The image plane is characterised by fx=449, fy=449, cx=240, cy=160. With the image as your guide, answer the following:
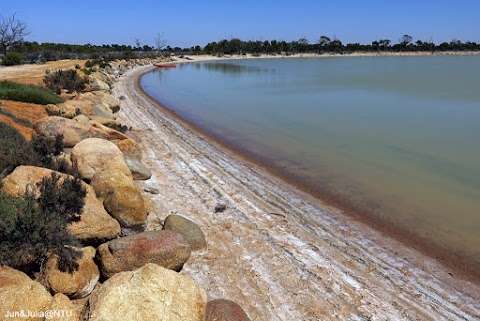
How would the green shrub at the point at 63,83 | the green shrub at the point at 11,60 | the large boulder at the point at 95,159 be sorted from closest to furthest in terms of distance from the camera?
the large boulder at the point at 95,159 < the green shrub at the point at 63,83 < the green shrub at the point at 11,60

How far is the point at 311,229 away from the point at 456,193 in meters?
4.88

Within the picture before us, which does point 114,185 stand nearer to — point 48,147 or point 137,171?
point 48,147

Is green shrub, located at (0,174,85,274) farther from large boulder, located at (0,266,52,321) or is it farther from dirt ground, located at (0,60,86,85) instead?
dirt ground, located at (0,60,86,85)

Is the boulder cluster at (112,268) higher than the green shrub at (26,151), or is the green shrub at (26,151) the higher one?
the green shrub at (26,151)

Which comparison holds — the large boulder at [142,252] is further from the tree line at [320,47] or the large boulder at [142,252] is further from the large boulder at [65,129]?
the tree line at [320,47]

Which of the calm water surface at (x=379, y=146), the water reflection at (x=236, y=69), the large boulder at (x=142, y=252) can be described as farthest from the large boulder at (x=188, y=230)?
the water reflection at (x=236, y=69)

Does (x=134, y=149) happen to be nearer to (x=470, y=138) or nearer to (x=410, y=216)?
(x=410, y=216)

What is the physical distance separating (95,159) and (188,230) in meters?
2.75

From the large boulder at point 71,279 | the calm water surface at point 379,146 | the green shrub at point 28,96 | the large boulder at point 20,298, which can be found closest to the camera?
the large boulder at point 20,298

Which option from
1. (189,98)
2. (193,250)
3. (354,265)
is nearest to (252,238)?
(193,250)

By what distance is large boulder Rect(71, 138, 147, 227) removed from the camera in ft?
26.1

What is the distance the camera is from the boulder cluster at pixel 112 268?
495cm

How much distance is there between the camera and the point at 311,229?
945 centimetres

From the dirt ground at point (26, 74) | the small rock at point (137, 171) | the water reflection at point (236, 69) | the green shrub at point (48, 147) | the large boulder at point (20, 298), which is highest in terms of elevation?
the green shrub at point (48, 147)
